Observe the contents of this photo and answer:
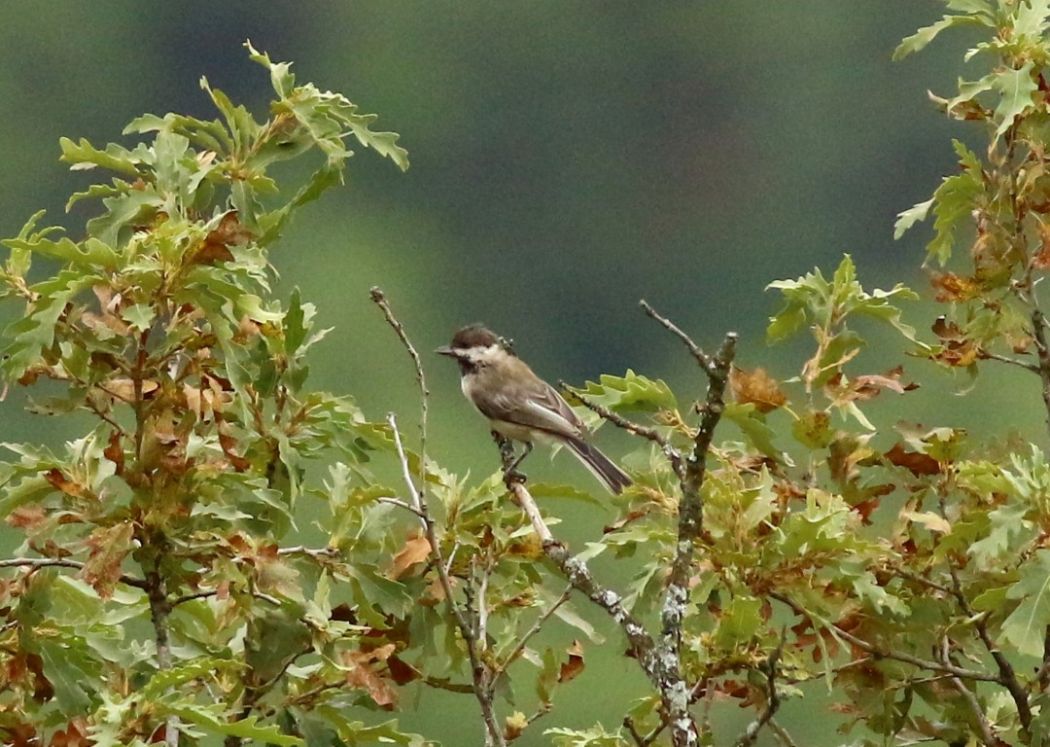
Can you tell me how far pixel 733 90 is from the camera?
7519 centimetres

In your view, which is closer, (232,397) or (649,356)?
(232,397)

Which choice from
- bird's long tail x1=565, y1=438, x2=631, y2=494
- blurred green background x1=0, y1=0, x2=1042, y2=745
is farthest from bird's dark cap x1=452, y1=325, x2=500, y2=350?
blurred green background x1=0, y1=0, x2=1042, y2=745

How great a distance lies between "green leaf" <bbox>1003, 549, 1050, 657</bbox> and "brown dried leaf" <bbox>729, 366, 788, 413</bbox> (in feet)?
2.70

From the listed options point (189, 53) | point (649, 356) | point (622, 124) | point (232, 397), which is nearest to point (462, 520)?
point (232, 397)

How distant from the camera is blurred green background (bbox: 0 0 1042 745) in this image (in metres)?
59.6

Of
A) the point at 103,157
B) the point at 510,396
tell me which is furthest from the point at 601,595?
the point at 510,396

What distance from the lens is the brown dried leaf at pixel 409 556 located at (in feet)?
17.4

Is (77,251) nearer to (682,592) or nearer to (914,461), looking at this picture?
(682,592)

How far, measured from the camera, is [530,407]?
34.5ft

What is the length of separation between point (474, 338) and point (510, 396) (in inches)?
22.0

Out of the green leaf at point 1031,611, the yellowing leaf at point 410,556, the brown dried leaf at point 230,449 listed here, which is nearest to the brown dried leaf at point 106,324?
the brown dried leaf at point 230,449

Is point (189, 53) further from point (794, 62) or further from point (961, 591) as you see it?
point (961, 591)

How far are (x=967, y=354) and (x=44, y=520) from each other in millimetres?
2424

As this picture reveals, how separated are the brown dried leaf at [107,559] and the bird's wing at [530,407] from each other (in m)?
5.35
